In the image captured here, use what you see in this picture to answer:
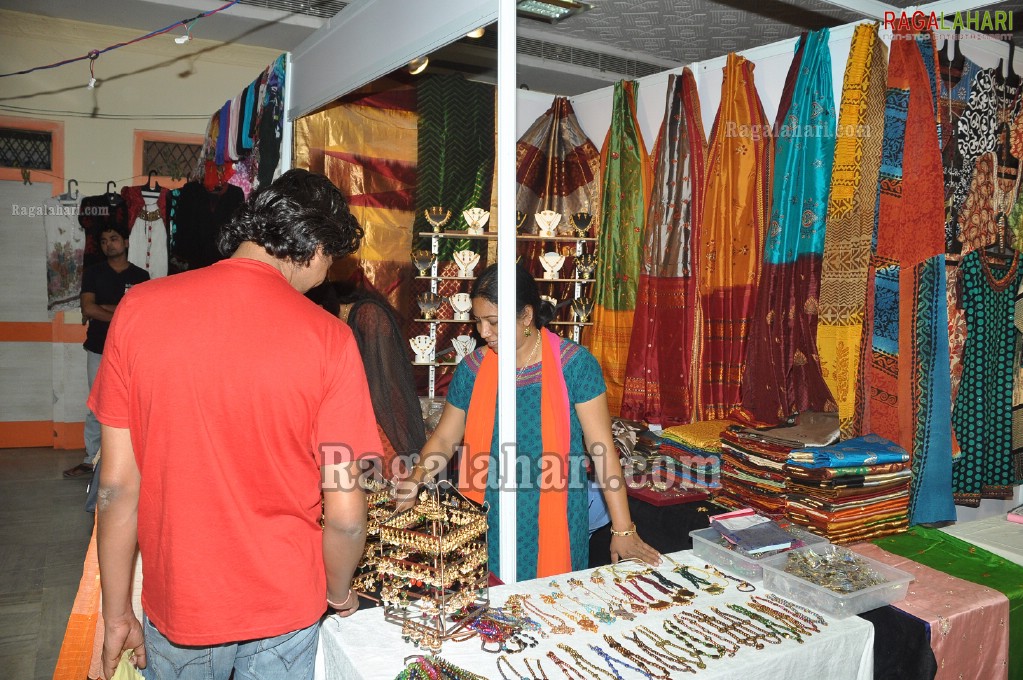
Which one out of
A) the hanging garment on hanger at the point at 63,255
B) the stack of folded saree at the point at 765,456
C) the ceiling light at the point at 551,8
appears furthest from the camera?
the hanging garment on hanger at the point at 63,255

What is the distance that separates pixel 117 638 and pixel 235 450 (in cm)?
46

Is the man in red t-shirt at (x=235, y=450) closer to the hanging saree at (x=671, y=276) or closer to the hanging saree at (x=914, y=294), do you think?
the hanging saree at (x=914, y=294)

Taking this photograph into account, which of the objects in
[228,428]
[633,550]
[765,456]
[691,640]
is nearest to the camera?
[228,428]

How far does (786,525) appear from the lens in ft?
7.63

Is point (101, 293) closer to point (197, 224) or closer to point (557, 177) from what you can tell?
point (197, 224)

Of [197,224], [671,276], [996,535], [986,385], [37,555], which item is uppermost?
[197,224]

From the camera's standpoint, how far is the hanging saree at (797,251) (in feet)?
10.6

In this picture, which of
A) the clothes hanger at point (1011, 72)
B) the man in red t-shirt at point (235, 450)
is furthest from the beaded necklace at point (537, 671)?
the clothes hanger at point (1011, 72)

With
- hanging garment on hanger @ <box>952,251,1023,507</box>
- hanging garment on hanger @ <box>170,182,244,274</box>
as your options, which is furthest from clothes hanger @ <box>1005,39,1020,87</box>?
hanging garment on hanger @ <box>170,182,244,274</box>

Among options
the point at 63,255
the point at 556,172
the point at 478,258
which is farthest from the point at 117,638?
the point at 63,255

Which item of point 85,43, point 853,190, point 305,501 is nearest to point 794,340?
point 853,190

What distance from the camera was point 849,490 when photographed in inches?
96.8

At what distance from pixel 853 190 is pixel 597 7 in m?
3.30

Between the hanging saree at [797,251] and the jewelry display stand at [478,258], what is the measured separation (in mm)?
1139
